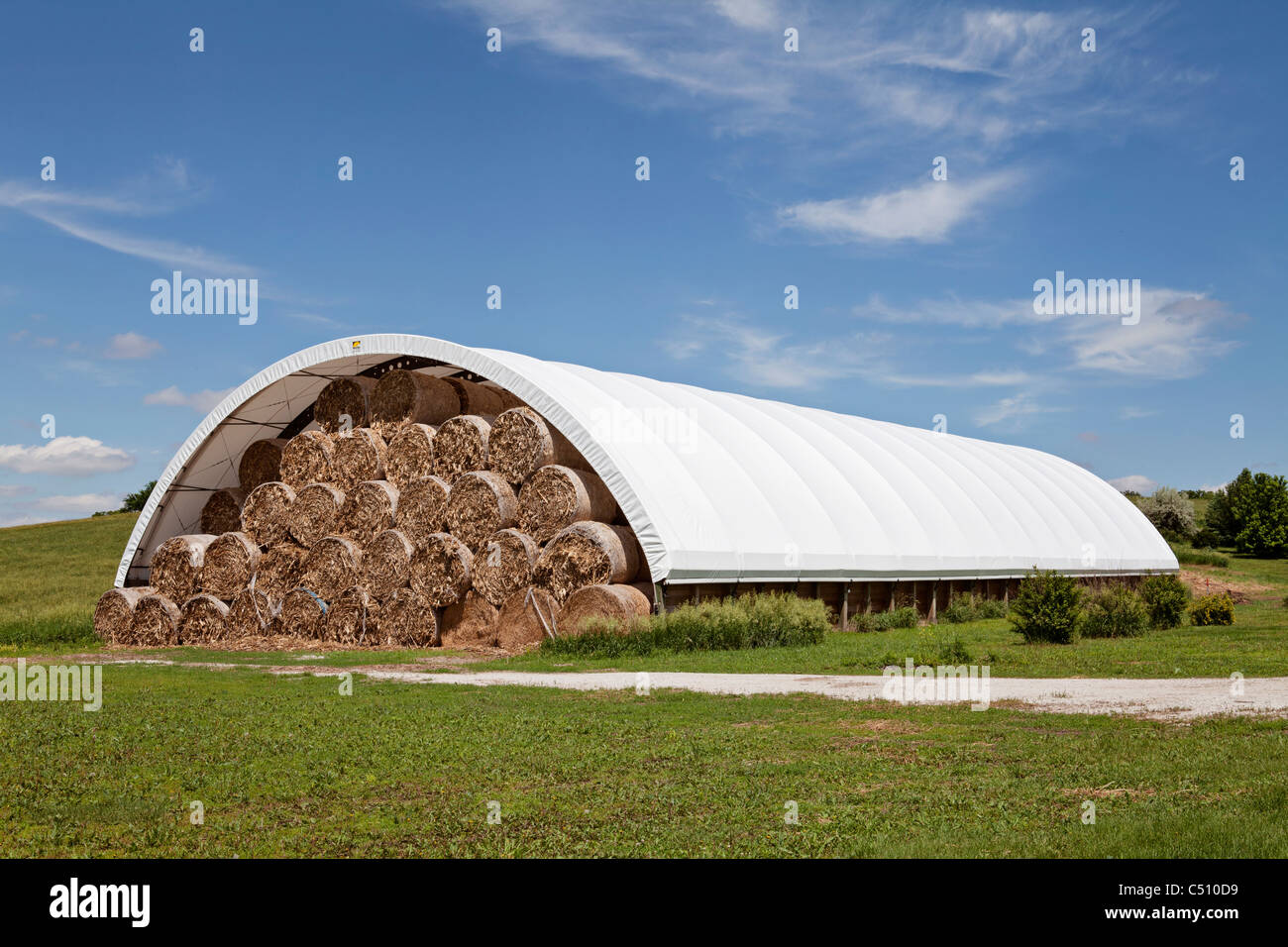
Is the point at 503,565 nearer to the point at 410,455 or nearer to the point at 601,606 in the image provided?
the point at 601,606

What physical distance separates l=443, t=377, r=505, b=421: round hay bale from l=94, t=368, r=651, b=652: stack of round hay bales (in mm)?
40

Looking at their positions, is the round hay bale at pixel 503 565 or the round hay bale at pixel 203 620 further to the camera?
the round hay bale at pixel 203 620

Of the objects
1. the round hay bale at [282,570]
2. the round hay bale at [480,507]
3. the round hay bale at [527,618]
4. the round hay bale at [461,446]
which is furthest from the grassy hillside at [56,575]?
the round hay bale at [527,618]

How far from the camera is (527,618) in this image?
24547mm

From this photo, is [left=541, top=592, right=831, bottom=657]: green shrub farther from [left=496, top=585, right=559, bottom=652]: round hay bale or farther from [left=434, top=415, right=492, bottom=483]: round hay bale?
[left=434, top=415, right=492, bottom=483]: round hay bale

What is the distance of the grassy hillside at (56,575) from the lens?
30.2 m

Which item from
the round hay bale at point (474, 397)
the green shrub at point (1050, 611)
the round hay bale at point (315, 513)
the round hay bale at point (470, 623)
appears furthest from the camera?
the round hay bale at point (474, 397)

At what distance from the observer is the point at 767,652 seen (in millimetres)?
21266

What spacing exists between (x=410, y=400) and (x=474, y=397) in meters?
1.63

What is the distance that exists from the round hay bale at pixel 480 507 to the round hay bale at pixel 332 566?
302cm

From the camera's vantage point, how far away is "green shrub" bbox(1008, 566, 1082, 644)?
23.0 m

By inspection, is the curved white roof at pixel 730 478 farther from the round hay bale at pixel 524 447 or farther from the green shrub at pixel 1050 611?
the green shrub at pixel 1050 611

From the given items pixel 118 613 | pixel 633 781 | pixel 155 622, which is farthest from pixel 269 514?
pixel 633 781
